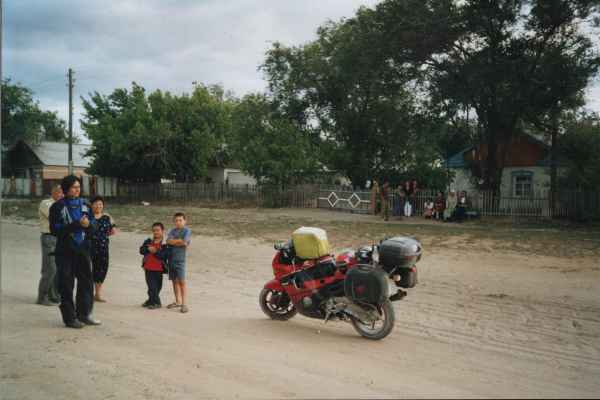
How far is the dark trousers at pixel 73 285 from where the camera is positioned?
6277 millimetres

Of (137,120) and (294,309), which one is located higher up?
(137,120)

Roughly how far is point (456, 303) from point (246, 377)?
4.34m

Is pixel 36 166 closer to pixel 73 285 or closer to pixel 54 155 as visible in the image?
pixel 54 155

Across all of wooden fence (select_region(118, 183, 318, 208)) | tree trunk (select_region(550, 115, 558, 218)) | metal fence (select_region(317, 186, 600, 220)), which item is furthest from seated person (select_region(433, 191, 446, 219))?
wooden fence (select_region(118, 183, 318, 208))

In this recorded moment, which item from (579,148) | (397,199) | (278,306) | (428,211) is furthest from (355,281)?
(579,148)

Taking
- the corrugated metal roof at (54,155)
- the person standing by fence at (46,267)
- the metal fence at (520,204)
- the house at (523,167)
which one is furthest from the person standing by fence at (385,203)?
the corrugated metal roof at (54,155)

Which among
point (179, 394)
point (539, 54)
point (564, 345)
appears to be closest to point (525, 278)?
point (564, 345)

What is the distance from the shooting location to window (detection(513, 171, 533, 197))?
1298 inches

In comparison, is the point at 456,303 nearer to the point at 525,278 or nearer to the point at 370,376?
the point at 525,278

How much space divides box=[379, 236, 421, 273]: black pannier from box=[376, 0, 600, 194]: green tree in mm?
18756

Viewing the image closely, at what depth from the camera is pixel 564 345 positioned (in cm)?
544

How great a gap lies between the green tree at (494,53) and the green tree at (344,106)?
320cm

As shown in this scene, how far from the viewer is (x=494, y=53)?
2319 cm

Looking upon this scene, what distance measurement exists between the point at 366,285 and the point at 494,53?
20761mm
